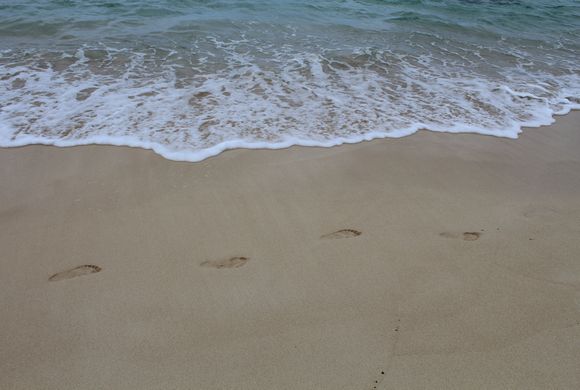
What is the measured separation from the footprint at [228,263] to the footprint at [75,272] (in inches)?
26.5

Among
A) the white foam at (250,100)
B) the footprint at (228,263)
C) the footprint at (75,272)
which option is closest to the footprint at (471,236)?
the footprint at (228,263)

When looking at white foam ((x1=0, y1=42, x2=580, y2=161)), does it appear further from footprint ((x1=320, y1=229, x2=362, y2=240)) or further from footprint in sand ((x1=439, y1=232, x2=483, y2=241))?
footprint in sand ((x1=439, y1=232, x2=483, y2=241))

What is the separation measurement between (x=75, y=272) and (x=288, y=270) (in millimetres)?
1333

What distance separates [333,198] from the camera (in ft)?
10.8

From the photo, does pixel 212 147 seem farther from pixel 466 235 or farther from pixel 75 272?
pixel 466 235

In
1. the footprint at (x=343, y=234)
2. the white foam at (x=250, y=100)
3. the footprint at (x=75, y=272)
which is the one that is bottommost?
the footprint at (x=75, y=272)

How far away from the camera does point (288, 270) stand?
2.56 m

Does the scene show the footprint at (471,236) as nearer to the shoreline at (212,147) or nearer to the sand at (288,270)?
the sand at (288,270)

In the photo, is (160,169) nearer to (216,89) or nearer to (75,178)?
(75,178)

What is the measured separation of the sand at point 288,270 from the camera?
194cm

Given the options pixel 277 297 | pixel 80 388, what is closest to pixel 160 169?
pixel 277 297

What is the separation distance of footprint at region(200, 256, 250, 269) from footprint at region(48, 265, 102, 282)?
67cm

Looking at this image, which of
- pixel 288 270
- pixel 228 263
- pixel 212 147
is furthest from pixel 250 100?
pixel 288 270

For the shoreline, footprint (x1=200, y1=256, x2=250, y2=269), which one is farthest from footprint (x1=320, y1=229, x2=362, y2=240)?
the shoreline
